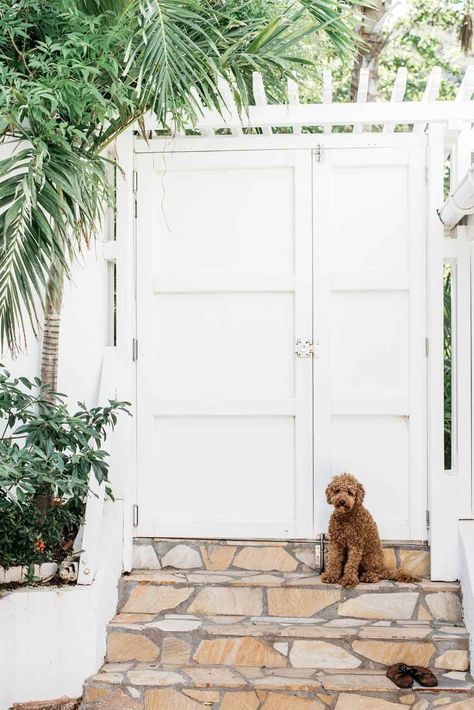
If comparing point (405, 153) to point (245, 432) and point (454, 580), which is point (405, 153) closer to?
point (245, 432)

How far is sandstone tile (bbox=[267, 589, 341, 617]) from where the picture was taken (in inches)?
183

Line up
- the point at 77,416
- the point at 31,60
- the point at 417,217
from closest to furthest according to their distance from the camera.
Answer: the point at 31,60 < the point at 77,416 < the point at 417,217

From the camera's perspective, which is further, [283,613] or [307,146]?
[307,146]

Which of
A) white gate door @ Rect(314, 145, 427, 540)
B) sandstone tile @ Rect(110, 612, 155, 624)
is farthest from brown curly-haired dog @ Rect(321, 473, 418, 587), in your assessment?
sandstone tile @ Rect(110, 612, 155, 624)

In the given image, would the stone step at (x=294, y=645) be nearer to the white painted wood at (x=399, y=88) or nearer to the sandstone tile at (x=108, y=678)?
the sandstone tile at (x=108, y=678)

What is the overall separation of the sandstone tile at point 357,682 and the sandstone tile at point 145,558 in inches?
47.9

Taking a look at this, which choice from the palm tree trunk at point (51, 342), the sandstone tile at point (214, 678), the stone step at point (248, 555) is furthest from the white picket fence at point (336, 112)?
the sandstone tile at point (214, 678)

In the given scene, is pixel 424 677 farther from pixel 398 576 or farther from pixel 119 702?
pixel 119 702

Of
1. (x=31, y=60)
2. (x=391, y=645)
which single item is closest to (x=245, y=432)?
(x=391, y=645)

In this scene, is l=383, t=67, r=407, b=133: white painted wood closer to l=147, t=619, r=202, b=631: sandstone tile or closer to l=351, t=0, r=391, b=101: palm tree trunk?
l=147, t=619, r=202, b=631: sandstone tile

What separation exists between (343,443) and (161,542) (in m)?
1.17

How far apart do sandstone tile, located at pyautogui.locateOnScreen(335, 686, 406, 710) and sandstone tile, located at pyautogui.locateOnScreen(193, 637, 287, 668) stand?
15.1 inches

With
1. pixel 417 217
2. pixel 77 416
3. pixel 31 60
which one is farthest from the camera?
pixel 417 217

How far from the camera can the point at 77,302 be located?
16.5ft
